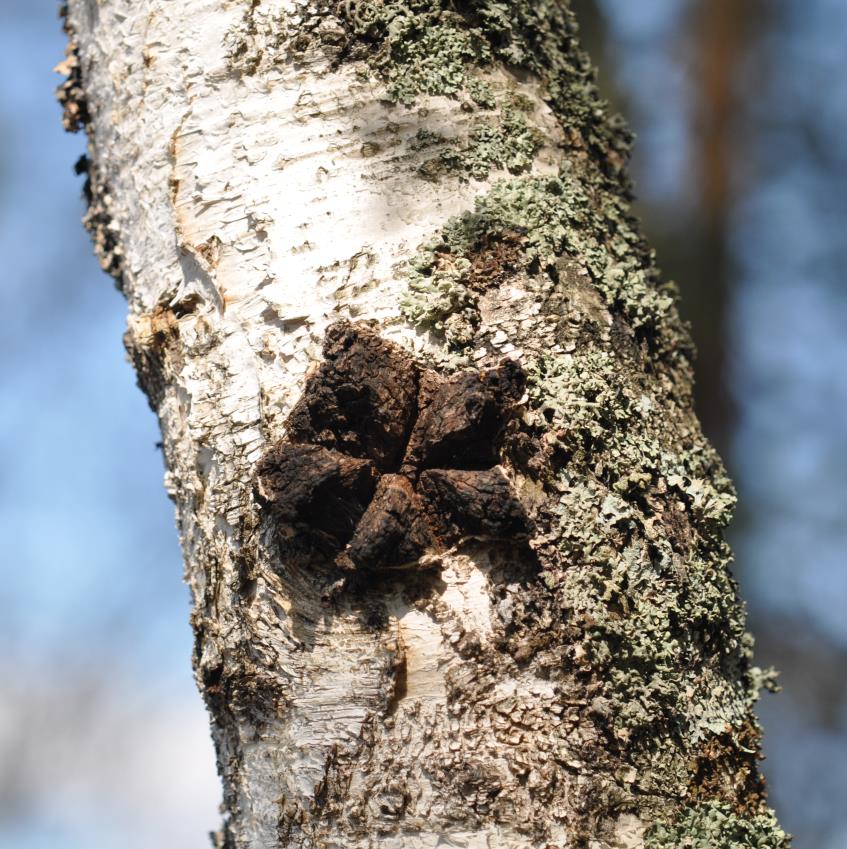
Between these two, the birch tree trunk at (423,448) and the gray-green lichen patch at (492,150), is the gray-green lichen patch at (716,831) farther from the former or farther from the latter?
the gray-green lichen patch at (492,150)

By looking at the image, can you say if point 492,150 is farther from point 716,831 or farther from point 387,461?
point 716,831

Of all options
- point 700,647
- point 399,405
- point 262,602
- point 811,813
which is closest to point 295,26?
point 399,405

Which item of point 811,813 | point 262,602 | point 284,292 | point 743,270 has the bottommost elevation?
point 262,602

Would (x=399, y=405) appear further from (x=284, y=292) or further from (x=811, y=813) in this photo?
(x=811, y=813)

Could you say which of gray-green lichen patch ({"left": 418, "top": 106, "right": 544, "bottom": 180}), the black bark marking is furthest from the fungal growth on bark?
gray-green lichen patch ({"left": 418, "top": 106, "right": 544, "bottom": 180})

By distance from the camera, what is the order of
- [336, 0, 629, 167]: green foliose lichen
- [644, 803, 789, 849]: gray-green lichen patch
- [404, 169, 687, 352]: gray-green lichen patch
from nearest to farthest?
[644, 803, 789, 849]: gray-green lichen patch, [404, 169, 687, 352]: gray-green lichen patch, [336, 0, 629, 167]: green foliose lichen

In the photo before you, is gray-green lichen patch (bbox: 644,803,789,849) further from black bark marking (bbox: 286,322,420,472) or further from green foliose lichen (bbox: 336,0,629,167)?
green foliose lichen (bbox: 336,0,629,167)

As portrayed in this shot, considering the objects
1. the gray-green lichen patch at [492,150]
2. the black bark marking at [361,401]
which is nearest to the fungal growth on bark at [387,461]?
the black bark marking at [361,401]
